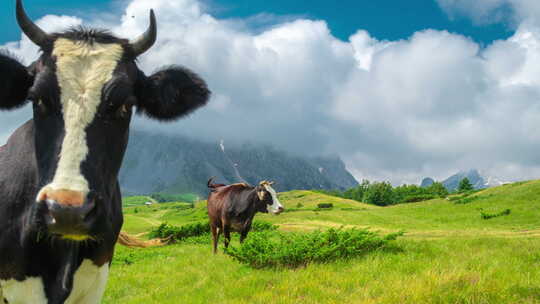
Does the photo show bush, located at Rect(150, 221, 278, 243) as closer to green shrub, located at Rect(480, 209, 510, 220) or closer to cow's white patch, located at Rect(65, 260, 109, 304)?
cow's white patch, located at Rect(65, 260, 109, 304)

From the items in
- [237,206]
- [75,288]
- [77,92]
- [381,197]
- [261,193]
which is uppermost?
[381,197]

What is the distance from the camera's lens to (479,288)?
19.8ft

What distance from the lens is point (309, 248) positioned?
8852 millimetres

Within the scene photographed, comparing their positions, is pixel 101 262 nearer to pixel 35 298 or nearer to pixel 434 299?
pixel 35 298

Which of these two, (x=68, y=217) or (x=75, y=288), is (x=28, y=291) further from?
(x=68, y=217)

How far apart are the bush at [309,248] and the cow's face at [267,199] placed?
22.5ft

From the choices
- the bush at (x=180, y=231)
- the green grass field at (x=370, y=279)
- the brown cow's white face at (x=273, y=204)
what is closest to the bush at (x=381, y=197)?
the bush at (x=180, y=231)

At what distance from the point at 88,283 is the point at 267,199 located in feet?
41.7

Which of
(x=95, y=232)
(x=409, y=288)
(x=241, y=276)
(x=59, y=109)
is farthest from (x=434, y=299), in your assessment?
(x=59, y=109)

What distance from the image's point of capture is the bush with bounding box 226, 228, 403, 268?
8742mm

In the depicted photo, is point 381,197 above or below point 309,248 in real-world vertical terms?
above

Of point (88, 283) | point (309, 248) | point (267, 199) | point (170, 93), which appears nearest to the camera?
point (88, 283)

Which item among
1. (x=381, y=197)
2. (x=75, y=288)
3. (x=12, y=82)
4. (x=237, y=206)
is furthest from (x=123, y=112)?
(x=381, y=197)

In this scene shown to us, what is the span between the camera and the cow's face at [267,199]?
16.6 meters
